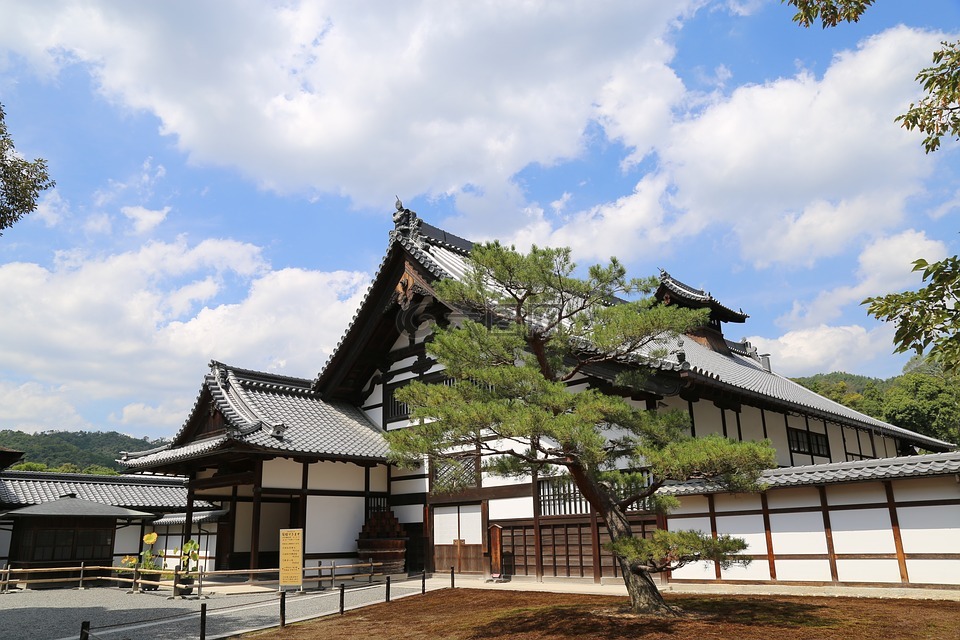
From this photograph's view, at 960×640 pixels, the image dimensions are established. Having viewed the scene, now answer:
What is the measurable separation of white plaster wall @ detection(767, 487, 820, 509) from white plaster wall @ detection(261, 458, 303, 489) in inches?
511

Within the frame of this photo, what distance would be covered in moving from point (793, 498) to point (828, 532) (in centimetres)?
93

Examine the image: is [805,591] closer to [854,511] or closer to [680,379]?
[854,511]

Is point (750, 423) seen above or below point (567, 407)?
above

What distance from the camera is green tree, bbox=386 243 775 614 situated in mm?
9625

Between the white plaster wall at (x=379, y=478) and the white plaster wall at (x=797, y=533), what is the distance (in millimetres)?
12101

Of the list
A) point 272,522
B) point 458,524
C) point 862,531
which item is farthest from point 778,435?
point 272,522

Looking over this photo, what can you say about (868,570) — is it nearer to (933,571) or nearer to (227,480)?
(933,571)

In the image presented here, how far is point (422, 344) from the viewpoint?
21.6 meters

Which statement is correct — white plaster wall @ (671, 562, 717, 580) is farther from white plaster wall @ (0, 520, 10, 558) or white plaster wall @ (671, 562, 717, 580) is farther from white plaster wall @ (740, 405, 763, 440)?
white plaster wall @ (0, 520, 10, 558)

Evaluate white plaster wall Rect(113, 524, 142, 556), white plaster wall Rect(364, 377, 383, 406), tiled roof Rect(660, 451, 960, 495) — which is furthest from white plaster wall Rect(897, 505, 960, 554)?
white plaster wall Rect(113, 524, 142, 556)

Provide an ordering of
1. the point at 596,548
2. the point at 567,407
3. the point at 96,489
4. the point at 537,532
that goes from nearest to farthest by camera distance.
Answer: the point at 567,407 < the point at 596,548 < the point at 537,532 < the point at 96,489

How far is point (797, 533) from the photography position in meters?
14.2

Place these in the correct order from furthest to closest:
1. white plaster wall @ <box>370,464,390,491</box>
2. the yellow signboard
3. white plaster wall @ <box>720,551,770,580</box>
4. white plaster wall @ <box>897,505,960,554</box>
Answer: white plaster wall @ <box>370,464,390,491</box>
white plaster wall @ <box>720,551,770,580</box>
the yellow signboard
white plaster wall @ <box>897,505,960,554</box>

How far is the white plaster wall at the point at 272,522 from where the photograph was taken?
23719mm
